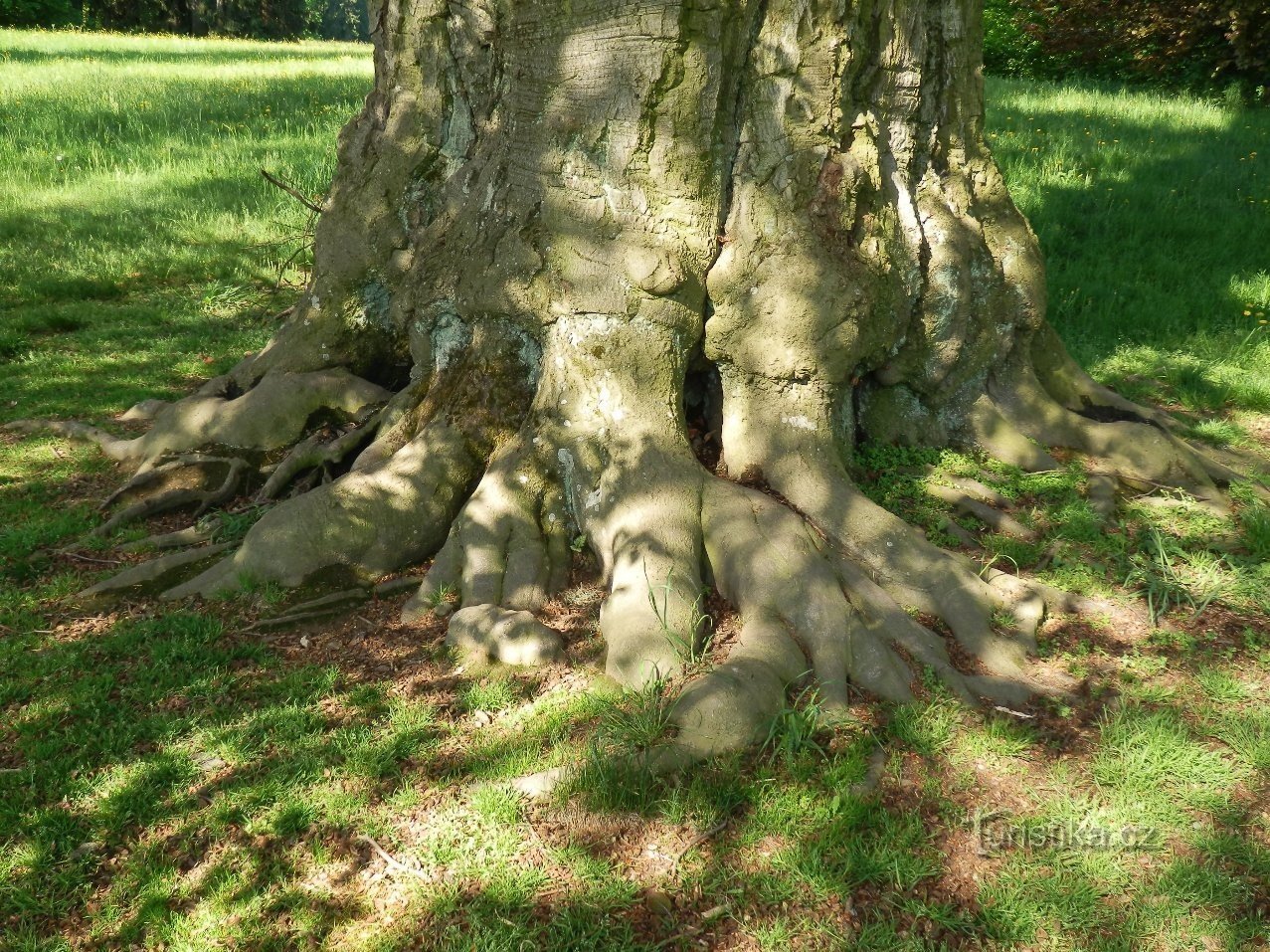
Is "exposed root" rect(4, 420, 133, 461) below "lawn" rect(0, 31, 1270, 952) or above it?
above

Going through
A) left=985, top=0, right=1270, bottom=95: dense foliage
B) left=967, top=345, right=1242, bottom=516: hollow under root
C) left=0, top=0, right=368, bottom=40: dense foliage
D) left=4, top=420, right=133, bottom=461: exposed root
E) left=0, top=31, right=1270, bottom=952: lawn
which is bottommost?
left=0, top=31, right=1270, bottom=952: lawn

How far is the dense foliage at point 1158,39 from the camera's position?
19391 mm

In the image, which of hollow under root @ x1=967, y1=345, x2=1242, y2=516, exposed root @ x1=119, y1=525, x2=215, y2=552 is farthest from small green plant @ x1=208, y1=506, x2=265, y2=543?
hollow under root @ x1=967, y1=345, x2=1242, y2=516

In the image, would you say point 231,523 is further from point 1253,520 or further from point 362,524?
point 1253,520

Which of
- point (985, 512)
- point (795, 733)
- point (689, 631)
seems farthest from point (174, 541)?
point (985, 512)

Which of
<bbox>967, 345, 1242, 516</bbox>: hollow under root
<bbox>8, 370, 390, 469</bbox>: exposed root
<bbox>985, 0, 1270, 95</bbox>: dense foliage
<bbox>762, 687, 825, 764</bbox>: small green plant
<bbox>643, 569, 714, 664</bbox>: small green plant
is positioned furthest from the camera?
<bbox>985, 0, 1270, 95</bbox>: dense foliage

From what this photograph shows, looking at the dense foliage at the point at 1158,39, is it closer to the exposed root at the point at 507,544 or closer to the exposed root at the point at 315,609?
the exposed root at the point at 507,544

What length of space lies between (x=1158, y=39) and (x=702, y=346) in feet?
72.4

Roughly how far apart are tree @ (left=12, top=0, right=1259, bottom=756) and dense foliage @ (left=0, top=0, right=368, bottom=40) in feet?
175

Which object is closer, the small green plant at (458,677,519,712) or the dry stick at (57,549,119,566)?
the small green plant at (458,677,519,712)

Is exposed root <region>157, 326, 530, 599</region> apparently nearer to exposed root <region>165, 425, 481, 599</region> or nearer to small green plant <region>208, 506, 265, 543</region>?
exposed root <region>165, 425, 481, 599</region>

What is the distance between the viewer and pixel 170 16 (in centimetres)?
5347

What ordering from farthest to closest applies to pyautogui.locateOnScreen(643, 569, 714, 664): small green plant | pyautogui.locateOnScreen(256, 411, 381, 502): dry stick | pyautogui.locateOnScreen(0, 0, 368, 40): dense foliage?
pyautogui.locateOnScreen(0, 0, 368, 40): dense foliage, pyautogui.locateOnScreen(256, 411, 381, 502): dry stick, pyautogui.locateOnScreen(643, 569, 714, 664): small green plant

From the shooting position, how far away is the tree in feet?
13.7
